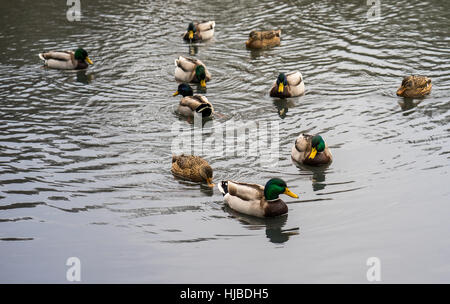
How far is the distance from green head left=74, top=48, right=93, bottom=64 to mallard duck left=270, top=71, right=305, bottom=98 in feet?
18.3

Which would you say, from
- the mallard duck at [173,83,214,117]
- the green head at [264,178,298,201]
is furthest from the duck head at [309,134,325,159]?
the mallard duck at [173,83,214,117]

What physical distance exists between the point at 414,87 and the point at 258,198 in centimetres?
621

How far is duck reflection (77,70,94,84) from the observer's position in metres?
18.9

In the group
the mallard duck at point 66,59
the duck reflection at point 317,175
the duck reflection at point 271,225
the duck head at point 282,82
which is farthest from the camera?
the mallard duck at point 66,59

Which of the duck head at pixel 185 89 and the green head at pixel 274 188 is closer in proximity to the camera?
the green head at pixel 274 188

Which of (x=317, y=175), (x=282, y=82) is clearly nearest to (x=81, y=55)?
(x=282, y=82)

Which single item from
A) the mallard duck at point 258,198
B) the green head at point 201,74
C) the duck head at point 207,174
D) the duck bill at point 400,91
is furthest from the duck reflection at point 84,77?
the mallard duck at point 258,198

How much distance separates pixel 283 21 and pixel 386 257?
14026mm

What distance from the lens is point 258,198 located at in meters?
11.8

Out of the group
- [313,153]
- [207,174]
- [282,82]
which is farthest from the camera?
[282,82]

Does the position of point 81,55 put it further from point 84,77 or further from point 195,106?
point 195,106

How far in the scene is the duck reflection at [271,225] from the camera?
11109 mm

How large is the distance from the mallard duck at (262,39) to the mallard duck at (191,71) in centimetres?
239

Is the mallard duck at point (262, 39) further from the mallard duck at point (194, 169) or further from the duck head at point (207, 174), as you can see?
the duck head at point (207, 174)
